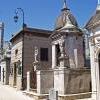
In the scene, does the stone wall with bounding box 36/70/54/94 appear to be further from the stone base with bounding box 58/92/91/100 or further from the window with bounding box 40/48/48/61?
the window with bounding box 40/48/48/61

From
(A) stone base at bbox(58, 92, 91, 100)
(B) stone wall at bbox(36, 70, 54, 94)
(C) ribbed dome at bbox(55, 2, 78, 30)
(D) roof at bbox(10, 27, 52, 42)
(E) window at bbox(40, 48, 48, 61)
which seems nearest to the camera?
(A) stone base at bbox(58, 92, 91, 100)

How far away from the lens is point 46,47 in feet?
85.0

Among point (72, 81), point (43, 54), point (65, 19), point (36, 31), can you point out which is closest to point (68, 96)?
point (72, 81)

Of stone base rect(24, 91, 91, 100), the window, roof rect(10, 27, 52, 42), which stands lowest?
stone base rect(24, 91, 91, 100)

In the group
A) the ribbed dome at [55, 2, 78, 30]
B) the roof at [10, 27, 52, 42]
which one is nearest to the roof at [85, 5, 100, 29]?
the ribbed dome at [55, 2, 78, 30]

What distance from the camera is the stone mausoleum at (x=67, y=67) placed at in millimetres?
16048

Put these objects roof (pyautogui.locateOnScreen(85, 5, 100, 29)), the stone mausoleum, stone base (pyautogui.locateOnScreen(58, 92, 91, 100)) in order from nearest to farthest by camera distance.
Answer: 1. roof (pyautogui.locateOnScreen(85, 5, 100, 29))
2. stone base (pyautogui.locateOnScreen(58, 92, 91, 100))
3. the stone mausoleum

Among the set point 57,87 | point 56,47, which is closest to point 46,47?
point 56,47

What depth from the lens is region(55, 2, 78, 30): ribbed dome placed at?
64.7 ft

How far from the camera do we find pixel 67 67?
16312mm

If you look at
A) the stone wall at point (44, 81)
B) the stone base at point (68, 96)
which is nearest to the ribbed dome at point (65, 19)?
the stone wall at point (44, 81)

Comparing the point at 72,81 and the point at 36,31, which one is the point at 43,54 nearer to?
the point at 36,31

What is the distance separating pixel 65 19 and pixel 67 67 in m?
5.12

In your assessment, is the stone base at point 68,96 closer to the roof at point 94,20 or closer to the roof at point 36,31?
the roof at point 94,20
